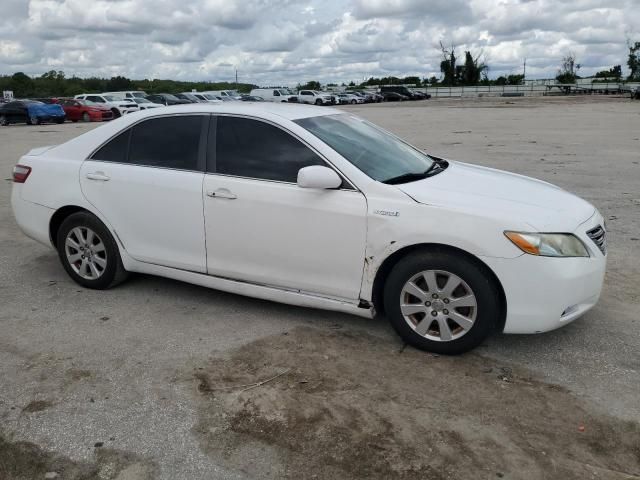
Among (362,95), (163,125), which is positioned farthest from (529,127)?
(362,95)

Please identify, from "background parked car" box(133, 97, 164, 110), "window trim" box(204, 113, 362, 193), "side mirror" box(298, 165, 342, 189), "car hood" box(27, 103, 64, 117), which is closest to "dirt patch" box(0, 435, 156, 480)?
"side mirror" box(298, 165, 342, 189)

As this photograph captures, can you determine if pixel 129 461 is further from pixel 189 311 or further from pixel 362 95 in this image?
pixel 362 95

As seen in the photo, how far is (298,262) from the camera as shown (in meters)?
4.19

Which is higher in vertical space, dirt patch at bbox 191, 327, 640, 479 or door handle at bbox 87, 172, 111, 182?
door handle at bbox 87, 172, 111, 182

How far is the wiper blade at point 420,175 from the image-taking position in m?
4.13

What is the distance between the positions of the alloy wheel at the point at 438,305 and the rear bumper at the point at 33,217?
10.5 feet

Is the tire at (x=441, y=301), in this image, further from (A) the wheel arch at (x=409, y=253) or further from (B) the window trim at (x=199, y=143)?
(B) the window trim at (x=199, y=143)

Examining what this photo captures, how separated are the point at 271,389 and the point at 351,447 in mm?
723

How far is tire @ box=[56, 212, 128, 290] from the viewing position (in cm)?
500

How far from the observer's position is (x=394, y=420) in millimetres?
3199

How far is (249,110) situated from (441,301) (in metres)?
2.02

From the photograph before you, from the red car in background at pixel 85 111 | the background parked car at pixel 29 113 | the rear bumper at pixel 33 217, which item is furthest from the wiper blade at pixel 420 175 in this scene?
the red car in background at pixel 85 111

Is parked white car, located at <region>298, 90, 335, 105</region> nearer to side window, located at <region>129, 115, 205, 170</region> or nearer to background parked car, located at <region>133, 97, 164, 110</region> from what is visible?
background parked car, located at <region>133, 97, 164, 110</region>

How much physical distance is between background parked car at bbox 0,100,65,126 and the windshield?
3113 cm
